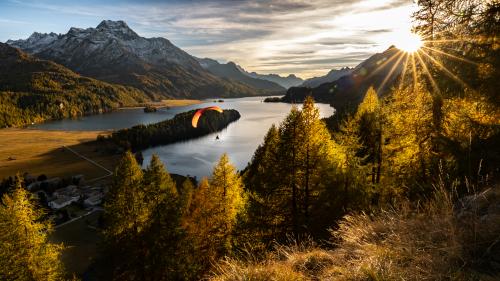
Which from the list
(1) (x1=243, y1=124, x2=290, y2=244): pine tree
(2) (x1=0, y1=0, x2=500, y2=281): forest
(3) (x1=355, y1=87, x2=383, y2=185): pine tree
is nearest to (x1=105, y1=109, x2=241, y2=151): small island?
(2) (x1=0, y1=0, x2=500, y2=281): forest

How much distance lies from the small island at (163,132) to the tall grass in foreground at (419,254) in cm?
13569

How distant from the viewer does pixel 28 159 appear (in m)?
123

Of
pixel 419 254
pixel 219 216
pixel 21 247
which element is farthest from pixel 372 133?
pixel 21 247

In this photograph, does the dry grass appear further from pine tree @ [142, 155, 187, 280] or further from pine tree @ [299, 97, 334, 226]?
pine tree @ [299, 97, 334, 226]

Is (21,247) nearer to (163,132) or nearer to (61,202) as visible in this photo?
(61,202)

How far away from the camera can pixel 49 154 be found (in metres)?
131

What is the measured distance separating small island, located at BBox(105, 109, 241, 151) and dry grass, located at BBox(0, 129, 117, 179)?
12056mm

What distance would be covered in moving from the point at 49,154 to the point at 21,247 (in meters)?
127

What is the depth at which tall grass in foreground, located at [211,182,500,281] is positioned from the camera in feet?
16.3

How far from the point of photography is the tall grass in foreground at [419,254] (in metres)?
4.96

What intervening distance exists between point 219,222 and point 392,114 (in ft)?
49.9

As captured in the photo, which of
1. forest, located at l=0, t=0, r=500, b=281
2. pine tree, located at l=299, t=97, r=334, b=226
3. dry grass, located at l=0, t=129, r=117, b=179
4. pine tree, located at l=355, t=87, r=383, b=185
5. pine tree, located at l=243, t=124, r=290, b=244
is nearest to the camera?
forest, located at l=0, t=0, r=500, b=281

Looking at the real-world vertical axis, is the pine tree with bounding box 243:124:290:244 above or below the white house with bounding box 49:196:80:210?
above

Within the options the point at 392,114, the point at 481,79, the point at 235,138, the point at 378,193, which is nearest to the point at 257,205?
the point at 378,193
